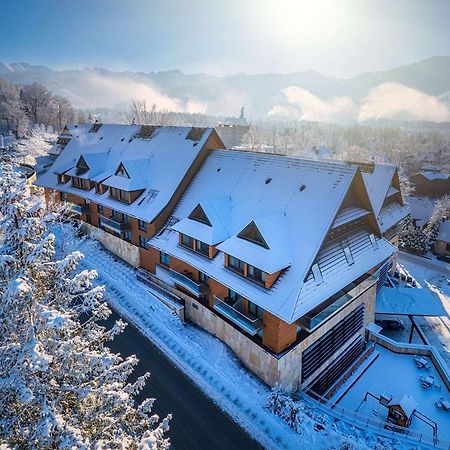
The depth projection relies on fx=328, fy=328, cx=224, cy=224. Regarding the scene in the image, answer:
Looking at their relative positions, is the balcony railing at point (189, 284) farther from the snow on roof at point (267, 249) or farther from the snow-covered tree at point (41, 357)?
the snow-covered tree at point (41, 357)

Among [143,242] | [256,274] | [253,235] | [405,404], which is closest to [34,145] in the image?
[143,242]

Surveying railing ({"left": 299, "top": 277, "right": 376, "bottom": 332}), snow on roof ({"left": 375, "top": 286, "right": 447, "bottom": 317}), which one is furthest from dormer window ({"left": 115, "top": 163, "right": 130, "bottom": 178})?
snow on roof ({"left": 375, "top": 286, "right": 447, "bottom": 317})

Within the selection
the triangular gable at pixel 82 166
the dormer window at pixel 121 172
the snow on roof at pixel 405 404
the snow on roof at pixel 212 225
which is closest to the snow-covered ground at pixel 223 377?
the snow on roof at pixel 405 404

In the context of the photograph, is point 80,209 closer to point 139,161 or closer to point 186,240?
point 139,161

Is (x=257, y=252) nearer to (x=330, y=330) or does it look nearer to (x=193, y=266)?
(x=193, y=266)

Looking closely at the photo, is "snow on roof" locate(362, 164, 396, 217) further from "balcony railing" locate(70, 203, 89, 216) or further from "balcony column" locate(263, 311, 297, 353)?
"balcony railing" locate(70, 203, 89, 216)
